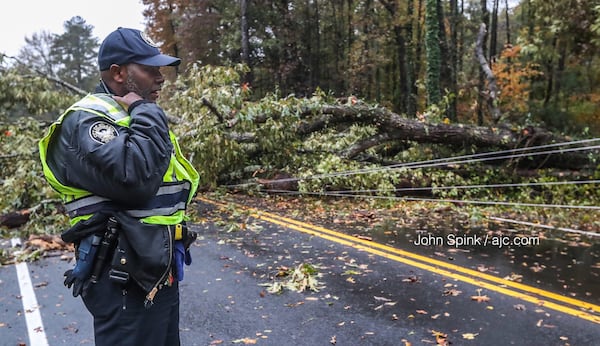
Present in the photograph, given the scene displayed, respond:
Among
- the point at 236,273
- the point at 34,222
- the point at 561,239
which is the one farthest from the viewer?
the point at 34,222

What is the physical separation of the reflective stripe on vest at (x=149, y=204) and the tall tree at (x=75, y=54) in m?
43.5

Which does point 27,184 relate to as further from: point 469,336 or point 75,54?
point 75,54

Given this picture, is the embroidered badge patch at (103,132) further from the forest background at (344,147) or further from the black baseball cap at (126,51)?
the forest background at (344,147)

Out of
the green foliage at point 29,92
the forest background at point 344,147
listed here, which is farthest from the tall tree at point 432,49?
the green foliage at point 29,92

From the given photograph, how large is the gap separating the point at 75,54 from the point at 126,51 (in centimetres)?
4610

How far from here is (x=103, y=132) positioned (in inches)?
65.8

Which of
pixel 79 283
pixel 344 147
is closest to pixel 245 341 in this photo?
A: pixel 79 283

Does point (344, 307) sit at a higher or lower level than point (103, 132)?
lower

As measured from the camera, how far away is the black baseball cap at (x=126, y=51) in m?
1.84

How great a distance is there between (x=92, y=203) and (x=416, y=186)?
7683 mm

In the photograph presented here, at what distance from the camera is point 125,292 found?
1754mm

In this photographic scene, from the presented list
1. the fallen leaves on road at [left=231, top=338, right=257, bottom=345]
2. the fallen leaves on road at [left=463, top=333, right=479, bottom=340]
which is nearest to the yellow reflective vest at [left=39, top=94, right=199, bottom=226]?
the fallen leaves on road at [left=231, top=338, right=257, bottom=345]

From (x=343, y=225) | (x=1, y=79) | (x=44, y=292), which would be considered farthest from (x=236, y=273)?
(x=1, y=79)

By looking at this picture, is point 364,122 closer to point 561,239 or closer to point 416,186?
point 416,186
